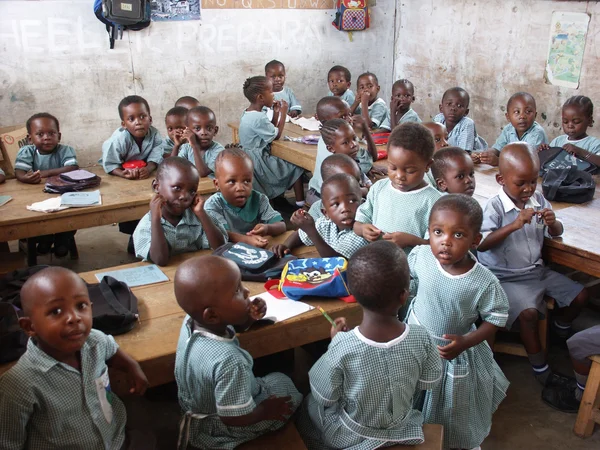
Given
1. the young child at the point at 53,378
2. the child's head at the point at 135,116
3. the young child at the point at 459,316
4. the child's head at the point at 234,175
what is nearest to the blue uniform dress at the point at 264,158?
the child's head at the point at 135,116

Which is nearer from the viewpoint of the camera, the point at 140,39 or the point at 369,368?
the point at 369,368

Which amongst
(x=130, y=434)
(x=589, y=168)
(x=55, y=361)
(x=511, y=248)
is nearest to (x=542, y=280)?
(x=511, y=248)

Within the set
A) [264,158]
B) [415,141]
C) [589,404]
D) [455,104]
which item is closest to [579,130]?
[455,104]

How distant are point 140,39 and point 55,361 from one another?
5331mm

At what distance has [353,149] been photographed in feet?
12.8

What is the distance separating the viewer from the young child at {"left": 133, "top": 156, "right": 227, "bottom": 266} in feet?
9.07

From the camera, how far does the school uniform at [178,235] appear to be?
2.78 m

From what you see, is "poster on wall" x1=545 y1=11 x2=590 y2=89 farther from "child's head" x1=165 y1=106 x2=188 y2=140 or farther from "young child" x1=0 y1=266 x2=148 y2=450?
"young child" x1=0 y1=266 x2=148 y2=450

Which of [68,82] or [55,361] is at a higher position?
[68,82]

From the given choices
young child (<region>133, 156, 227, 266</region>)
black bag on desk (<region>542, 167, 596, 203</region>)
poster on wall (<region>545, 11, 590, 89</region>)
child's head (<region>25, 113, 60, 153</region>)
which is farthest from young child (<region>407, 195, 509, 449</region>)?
poster on wall (<region>545, 11, 590, 89</region>)

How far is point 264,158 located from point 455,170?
8.16 feet

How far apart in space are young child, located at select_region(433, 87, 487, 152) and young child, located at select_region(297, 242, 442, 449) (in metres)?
3.28

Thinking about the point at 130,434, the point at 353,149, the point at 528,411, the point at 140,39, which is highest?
the point at 140,39

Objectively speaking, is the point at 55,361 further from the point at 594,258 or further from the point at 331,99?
the point at 331,99
